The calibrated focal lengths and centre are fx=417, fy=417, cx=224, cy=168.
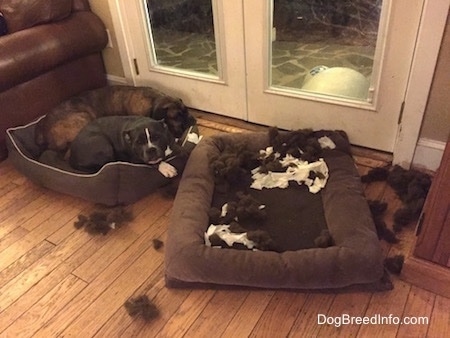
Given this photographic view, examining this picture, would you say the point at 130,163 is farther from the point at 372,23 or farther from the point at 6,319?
the point at 372,23

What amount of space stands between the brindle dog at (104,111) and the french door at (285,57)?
265 millimetres

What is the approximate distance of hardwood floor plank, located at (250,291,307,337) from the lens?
1.35m

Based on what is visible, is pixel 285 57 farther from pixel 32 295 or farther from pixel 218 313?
pixel 32 295

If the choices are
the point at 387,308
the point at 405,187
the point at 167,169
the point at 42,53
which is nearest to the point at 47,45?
the point at 42,53

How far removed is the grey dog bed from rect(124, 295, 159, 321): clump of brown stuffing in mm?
549

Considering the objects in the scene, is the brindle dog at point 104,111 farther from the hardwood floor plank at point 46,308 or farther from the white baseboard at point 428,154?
the white baseboard at point 428,154

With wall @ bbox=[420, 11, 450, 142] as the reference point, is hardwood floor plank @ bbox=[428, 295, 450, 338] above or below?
below

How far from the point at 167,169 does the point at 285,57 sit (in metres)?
0.90

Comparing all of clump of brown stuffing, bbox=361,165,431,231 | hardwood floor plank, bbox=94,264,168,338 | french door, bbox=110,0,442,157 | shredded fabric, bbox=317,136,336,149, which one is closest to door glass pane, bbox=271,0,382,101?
french door, bbox=110,0,442,157

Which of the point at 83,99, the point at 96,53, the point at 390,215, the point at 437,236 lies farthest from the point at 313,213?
the point at 96,53

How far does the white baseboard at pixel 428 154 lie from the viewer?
72.7 inches

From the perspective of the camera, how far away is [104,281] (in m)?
1.57

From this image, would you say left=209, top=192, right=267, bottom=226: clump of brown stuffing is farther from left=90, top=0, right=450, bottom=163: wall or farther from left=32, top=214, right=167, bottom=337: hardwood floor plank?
left=90, top=0, right=450, bottom=163: wall

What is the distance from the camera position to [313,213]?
5.48 feet
